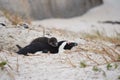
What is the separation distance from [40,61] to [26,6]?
9.74 m

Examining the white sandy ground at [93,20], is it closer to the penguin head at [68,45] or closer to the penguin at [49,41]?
the penguin at [49,41]

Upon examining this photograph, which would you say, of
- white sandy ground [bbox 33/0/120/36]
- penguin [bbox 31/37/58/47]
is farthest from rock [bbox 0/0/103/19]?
penguin [bbox 31/37/58/47]

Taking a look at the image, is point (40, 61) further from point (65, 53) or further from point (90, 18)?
point (90, 18)

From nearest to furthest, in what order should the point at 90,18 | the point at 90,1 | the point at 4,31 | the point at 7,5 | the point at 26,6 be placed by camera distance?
the point at 4,31 < the point at 7,5 < the point at 26,6 < the point at 90,18 < the point at 90,1

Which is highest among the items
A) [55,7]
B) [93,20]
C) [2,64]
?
[2,64]

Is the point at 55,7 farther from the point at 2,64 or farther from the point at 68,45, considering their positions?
the point at 2,64

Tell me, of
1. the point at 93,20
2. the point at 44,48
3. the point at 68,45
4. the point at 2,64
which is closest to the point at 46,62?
the point at 2,64

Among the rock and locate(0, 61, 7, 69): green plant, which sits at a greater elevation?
locate(0, 61, 7, 69): green plant

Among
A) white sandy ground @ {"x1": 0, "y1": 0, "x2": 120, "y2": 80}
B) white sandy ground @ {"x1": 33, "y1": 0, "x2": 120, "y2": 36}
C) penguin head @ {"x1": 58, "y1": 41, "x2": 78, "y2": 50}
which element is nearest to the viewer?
white sandy ground @ {"x1": 0, "y1": 0, "x2": 120, "y2": 80}

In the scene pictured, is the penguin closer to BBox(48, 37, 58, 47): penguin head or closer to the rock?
BBox(48, 37, 58, 47): penguin head

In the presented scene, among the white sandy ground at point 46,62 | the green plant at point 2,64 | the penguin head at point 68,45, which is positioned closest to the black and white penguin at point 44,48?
the penguin head at point 68,45

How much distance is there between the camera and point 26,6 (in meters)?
14.1

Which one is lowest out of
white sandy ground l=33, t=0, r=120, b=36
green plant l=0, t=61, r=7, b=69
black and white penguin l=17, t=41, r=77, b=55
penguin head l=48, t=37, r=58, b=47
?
white sandy ground l=33, t=0, r=120, b=36

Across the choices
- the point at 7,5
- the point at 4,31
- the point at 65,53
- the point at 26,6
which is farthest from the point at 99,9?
the point at 65,53
